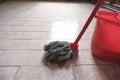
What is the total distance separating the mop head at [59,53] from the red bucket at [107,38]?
0.22 meters

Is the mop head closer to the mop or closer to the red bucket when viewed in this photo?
the mop

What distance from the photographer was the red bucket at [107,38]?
103 centimetres

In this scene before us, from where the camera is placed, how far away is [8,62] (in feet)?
3.70

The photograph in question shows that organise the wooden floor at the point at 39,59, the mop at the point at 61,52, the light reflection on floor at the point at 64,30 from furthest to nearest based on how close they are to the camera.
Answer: the light reflection on floor at the point at 64,30 → the mop at the point at 61,52 → the wooden floor at the point at 39,59

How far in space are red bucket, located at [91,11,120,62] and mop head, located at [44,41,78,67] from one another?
0.72ft

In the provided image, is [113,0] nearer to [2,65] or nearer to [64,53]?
[64,53]

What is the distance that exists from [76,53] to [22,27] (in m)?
0.99

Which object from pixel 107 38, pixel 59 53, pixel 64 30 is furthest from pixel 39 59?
pixel 64 30

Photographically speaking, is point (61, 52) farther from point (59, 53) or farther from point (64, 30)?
point (64, 30)

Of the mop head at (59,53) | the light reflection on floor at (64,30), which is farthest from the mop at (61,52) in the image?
the light reflection on floor at (64,30)

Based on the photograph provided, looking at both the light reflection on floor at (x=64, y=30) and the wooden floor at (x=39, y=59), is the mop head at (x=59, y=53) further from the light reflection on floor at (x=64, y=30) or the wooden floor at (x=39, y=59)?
the light reflection on floor at (x=64, y=30)

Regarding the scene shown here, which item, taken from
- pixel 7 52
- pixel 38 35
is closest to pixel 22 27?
pixel 38 35

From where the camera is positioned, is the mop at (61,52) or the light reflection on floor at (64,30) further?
the light reflection on floor at (64,30)

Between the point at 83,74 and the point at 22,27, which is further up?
the point at 83,74
